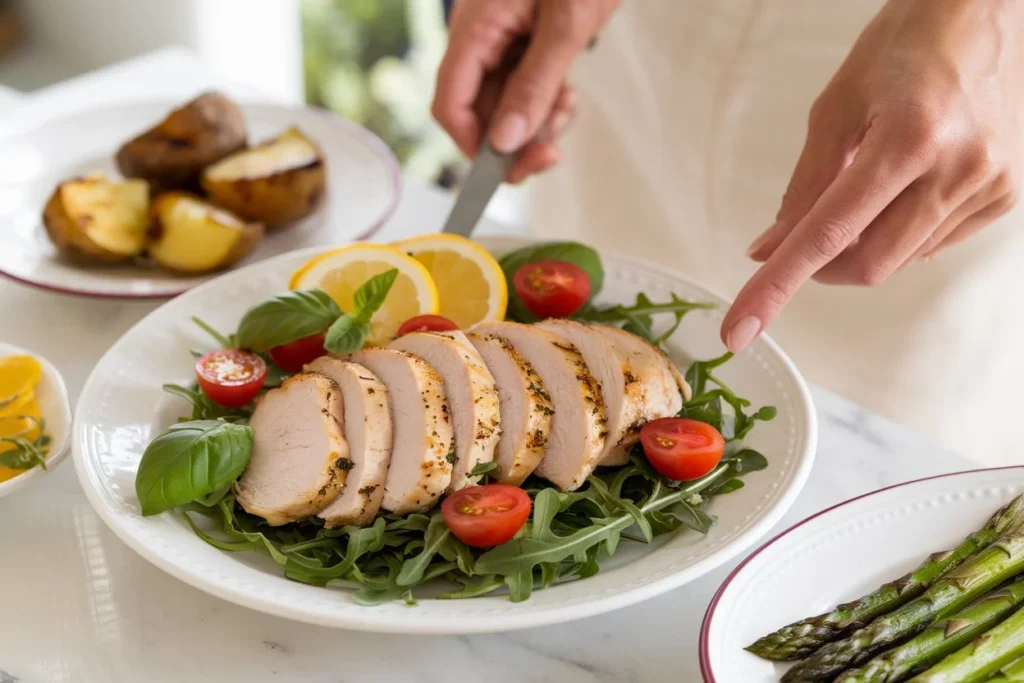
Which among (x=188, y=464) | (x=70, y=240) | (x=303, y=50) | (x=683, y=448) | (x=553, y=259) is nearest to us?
(x=188, y=464)

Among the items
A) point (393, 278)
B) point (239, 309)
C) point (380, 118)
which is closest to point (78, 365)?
point (239, 309)

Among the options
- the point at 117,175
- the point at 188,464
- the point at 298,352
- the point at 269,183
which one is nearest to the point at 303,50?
the point at 117,175

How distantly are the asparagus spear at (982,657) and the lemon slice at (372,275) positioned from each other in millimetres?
1109

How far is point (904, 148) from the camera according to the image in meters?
1.52

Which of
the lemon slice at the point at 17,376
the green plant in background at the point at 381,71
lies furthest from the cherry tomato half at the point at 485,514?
the green plant in background at the point at 381,71

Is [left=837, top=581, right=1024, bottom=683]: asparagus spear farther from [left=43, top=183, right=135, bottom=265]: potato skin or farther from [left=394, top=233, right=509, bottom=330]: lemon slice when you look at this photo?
[left=43, top=183, right=135, bottom=265]: potato skin

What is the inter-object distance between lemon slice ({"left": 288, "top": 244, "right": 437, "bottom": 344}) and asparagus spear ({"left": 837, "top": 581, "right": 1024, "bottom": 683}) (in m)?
1.05

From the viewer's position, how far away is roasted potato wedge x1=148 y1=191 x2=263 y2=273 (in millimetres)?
2277

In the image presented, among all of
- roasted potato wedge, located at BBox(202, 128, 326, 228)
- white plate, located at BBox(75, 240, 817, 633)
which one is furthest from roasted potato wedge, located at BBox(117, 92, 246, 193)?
white plate, located at BBox(75, 240, 817, 633)

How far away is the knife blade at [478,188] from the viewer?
2209 mm

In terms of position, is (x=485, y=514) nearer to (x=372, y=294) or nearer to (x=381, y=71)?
(x=372, y=294)

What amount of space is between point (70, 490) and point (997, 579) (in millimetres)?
1531

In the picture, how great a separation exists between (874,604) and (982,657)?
6.3 inches

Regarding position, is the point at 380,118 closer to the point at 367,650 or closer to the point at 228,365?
the point at 228,365
